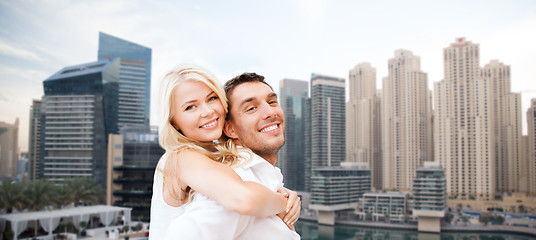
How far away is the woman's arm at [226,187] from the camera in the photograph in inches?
47.6

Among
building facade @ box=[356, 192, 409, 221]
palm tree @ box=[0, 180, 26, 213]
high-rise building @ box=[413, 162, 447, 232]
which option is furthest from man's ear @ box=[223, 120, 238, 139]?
building facade @ box=[356, 192, 409, 221]

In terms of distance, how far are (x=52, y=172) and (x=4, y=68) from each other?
40.9 feet

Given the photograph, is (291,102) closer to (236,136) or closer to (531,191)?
(531,191)

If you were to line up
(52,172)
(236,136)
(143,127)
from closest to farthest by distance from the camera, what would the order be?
(236,136) < (143,127) < (52,172)

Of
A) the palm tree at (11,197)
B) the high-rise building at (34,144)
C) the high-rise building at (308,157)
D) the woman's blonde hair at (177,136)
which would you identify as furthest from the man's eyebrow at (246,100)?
the high-rise building at (308,157)

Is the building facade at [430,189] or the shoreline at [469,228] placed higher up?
the building facade at [430,189]

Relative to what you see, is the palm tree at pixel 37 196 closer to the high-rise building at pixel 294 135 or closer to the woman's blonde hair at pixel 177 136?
the woman's blonde hair at pixel 177 136

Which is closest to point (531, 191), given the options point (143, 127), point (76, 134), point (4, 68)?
point (143, 127)

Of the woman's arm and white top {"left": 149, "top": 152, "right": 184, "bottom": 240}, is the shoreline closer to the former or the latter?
white top {"left": 149, "top": 152, "right": 184, "bottom": 240}

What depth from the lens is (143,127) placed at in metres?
36.1

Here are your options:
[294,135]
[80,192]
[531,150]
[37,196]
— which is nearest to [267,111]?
[37,196]

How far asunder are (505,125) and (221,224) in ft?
190

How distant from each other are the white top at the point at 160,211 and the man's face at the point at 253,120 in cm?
34

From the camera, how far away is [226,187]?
1.22m
